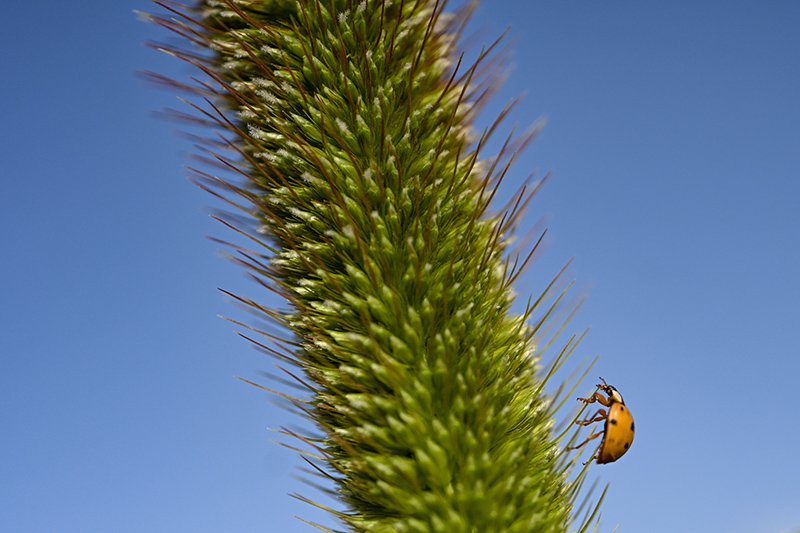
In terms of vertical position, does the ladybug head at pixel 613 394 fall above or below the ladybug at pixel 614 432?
above

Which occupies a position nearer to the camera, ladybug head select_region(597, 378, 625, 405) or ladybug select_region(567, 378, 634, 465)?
ladybug select_region(567, 378, 634, 465)

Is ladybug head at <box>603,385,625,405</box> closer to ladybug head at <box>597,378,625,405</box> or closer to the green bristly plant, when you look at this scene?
ladybug head at <box>597,378,625,405</box>

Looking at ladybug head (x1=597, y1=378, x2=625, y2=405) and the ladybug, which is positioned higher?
ladybug head (x1=597, y1=378, x2=625, y2=405)

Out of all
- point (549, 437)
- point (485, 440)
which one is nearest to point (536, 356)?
point (549, 437)

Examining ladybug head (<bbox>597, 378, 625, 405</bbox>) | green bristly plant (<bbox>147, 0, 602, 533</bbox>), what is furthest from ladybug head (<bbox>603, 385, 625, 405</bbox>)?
green bristly plant (<bbox>147, 0, 602, 533</bbox>)

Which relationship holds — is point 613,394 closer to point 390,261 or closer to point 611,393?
point 611,393

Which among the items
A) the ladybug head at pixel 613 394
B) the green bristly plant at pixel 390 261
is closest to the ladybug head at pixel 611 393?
the ladybug head at pixel 613 394

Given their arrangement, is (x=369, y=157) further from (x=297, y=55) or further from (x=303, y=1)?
(x=303, y=1)

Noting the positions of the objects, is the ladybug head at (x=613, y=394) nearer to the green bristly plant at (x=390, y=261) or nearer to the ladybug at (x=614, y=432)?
the ladybug at (x=614, y=432)
